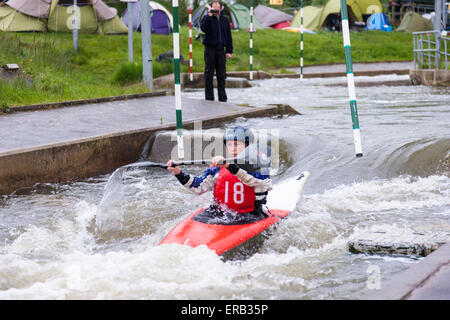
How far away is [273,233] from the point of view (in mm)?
5117

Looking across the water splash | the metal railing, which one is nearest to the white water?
the water splash

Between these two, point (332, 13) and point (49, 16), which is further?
point (332, 13)

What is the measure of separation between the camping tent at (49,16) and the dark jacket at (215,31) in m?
10.9

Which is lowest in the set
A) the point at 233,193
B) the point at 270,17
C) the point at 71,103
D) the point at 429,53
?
the point at 233,193

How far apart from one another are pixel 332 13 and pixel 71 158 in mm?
26090

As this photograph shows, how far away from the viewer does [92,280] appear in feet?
13.1

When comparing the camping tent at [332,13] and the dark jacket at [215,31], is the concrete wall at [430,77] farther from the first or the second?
the camping tent at [332,13]

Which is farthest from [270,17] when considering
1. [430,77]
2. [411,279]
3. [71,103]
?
[411,279]

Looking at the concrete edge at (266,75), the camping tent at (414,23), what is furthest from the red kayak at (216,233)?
the camping tent at (414,23)

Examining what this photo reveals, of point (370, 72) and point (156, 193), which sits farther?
point (370, 72)

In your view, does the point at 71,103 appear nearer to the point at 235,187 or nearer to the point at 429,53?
the point at 235,187
